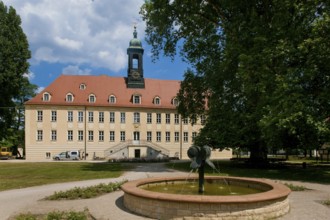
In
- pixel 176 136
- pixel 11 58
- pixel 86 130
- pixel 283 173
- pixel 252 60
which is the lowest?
pixel 283 173

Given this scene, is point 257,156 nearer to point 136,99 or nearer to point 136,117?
point 136,117

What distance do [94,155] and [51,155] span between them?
236 inches

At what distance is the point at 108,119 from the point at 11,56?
1574 cm

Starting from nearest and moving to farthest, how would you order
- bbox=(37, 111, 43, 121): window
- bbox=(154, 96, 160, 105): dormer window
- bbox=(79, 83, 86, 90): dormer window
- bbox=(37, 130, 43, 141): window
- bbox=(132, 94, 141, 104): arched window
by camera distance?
bbox=(37, 130, 43, 141): window
bbox=(37, 111, 43, 121): window
bbox=(79, 83, 86, 90): dormer window
bbox=(132, 94, 141, 104): arched window
bbox=(154, 96, 160, 105): dormer window

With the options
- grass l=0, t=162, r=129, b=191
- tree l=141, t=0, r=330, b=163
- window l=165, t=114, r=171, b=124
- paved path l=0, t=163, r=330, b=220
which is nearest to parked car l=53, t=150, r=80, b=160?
window l=165, t=114, r=171, b=124

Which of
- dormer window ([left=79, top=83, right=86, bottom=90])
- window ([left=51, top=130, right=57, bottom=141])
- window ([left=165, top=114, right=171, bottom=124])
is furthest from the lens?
window ([left=165, top=114, right=171, bottom=124])

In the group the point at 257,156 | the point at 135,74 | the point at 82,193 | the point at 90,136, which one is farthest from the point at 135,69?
the point at 82,193

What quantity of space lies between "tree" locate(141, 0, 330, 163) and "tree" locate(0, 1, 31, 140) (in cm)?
2438

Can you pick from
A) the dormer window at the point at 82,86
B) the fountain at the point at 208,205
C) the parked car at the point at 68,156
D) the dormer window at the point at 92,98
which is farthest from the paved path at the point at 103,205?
the dormer window at the point at 82,86

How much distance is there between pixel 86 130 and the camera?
5094 cm

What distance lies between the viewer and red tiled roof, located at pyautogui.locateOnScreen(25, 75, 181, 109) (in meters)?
51.0

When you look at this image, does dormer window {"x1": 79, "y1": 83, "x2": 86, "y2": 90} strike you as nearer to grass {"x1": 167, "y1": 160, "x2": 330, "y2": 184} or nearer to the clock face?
the clock face

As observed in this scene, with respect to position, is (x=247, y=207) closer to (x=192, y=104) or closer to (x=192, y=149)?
(x=192, y=149)

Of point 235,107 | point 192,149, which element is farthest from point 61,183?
point 235,107
